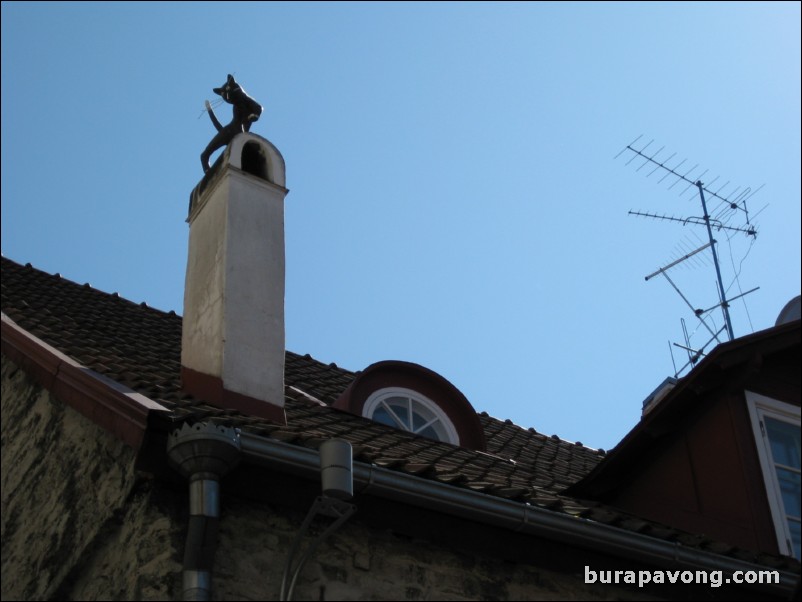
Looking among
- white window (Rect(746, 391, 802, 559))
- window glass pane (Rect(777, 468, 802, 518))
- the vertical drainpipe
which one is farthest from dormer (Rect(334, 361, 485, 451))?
the vertical drainpipe

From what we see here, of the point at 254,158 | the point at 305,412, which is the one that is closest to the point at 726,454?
the point at 305,412

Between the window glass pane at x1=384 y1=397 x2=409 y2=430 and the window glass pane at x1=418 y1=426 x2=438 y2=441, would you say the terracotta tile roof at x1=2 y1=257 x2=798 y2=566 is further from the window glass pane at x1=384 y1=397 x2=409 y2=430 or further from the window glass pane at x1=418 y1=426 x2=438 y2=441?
the window glass pane at x1=384 y1=397 x2=409 y2=430

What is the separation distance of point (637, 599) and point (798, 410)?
2002 millimetres

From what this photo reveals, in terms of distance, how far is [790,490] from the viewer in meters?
7.67

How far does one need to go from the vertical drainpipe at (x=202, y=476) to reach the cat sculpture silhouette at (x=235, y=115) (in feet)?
11.2

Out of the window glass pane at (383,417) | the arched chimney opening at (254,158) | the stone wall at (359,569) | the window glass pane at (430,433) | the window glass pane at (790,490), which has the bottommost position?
the stone wall at (359,569)

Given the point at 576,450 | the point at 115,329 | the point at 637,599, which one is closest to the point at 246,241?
the point at 115,329

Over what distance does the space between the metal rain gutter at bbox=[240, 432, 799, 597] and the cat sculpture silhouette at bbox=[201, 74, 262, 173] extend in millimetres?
3402

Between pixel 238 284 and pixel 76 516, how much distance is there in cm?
188

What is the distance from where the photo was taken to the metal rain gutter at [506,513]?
5.97 m

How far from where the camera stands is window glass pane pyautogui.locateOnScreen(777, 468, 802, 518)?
7.59 meters

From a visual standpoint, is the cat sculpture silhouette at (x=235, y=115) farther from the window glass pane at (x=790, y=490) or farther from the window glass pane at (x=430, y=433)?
the window glass pane at (x=790, y=490)

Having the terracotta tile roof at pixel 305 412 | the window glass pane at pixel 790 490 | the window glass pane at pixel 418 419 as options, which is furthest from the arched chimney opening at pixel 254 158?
the window glass pane at pixel 790 490

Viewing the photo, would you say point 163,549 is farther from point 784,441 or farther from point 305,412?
point 784,441
